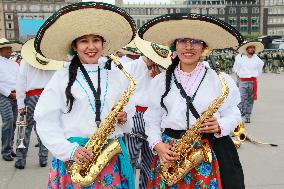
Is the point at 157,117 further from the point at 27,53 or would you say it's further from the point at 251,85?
the point at 251,85

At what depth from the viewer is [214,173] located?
2977 millimetres

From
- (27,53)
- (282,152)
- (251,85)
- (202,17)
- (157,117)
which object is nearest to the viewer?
(202,17)

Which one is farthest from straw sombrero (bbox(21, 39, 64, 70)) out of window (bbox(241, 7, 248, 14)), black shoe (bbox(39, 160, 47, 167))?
window (bbox(241, 7, 248, 14))

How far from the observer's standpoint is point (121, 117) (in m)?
3.08

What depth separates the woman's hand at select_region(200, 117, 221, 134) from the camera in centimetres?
290

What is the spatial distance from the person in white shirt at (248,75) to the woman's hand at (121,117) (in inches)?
284

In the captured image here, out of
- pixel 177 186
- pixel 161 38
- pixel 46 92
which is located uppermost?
pixel 161 38

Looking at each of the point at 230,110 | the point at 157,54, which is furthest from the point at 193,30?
the point at 157,54

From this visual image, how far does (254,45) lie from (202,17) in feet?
25.2

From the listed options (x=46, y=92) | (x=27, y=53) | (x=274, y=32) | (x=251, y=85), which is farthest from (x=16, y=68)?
(x=274, y=32)

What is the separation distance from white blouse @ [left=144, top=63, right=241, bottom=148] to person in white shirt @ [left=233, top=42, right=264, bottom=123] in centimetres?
710

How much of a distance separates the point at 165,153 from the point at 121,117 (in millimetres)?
392

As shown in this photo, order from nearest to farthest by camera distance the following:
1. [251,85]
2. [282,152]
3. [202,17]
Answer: [202,17] → [282,152] → [251,85]

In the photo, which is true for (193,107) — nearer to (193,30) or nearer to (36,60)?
(193,30)
